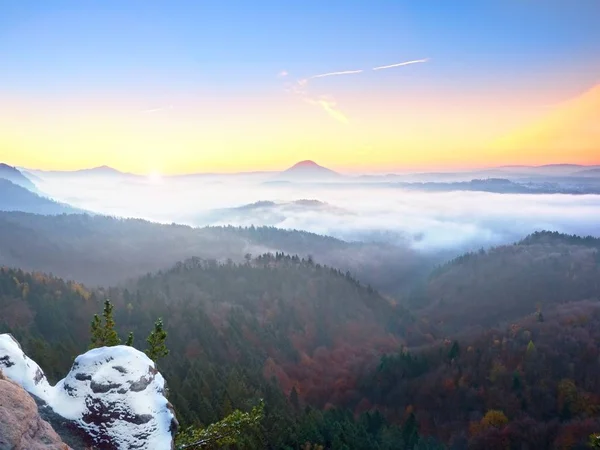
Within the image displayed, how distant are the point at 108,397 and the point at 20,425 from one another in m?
4.40

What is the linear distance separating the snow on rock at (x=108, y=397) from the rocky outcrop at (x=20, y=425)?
249cm

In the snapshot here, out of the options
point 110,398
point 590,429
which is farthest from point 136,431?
point 590,429

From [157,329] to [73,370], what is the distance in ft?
23.8

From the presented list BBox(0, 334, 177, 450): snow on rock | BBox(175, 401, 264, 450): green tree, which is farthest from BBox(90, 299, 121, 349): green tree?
BBox(0, 334, 177, 450): snow on rock

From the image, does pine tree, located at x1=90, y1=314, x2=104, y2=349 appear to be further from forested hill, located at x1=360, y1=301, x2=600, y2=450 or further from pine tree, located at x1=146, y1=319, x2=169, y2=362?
forested hill, located at x1=360, y1=301, x2=600, y2=450

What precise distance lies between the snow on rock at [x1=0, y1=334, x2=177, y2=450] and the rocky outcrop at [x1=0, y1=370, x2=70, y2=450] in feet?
8.16

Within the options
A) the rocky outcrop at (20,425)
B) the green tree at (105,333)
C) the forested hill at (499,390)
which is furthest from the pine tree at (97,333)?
the forested hill at (499,390)

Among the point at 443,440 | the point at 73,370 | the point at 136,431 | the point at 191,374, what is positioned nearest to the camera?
the point at 136,431

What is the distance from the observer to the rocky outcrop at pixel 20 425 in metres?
13.7

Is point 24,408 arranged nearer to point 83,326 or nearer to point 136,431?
point 136,431

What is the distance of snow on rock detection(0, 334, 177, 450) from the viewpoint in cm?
1812

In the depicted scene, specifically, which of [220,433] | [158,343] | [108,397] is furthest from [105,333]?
[108,397]

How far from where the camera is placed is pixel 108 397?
18.5 m

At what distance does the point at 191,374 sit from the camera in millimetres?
121250
